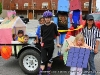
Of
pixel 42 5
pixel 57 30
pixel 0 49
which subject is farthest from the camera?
pixel 42 5

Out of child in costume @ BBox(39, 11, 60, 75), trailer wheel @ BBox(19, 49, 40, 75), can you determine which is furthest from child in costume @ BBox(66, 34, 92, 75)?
trailer wheel @ BBox(19, 49, 40, 75)

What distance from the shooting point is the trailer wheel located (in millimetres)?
5422

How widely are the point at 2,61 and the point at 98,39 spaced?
358cm

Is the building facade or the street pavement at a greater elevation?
the building facade

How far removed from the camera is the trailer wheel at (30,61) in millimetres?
5422

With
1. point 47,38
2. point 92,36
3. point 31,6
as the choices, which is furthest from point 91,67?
point 31,6

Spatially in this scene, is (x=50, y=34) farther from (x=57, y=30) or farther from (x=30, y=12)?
(x=30, y=12)

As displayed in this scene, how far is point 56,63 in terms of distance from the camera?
6570 millimetres

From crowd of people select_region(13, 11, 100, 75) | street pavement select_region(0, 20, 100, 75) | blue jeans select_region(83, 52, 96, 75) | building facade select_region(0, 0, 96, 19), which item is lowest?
street pavement select_region(0, 20, 100, 75)

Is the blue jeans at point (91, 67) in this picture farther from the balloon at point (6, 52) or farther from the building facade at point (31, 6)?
the building facade at point (31, 6)

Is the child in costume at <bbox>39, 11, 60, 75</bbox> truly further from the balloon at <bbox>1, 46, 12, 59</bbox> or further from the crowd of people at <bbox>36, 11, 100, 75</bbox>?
the balloon at <bbox>1, 46, 12, 59</bbox>

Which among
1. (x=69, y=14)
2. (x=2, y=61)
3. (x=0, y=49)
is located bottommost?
(x=2, y=61)

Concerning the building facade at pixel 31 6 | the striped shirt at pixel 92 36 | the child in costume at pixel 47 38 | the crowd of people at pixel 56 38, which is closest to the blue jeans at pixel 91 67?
the crowd of people at pixel 56 38

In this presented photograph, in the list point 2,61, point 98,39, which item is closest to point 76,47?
point 98,39
